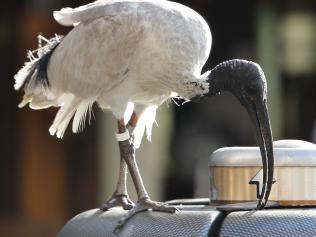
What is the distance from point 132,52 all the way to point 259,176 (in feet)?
4.63

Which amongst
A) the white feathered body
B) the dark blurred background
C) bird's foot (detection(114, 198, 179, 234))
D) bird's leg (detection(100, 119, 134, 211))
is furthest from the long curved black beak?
the dark blurred background

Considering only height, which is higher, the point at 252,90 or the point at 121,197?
the point at 252,90

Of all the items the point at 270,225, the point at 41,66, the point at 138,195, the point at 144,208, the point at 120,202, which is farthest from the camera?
the point at 41,66

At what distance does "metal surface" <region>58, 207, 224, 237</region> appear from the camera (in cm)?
387

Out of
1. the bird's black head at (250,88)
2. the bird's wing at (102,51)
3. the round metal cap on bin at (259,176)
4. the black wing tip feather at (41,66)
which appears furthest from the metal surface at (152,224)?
the black wing tip feather at (41,66)

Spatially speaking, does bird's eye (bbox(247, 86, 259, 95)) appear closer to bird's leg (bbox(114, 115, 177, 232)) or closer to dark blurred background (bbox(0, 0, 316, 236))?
bird's leg (bbox(114, 115, 177, 232))

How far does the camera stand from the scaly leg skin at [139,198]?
423 cm

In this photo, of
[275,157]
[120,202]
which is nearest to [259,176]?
[275,157]

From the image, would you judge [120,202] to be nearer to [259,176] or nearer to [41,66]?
[41,66]

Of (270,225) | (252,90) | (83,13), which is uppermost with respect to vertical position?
(83,13)

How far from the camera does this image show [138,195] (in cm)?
496

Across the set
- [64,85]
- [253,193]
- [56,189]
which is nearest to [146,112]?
[64,85]

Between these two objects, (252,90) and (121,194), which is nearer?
(252,90)

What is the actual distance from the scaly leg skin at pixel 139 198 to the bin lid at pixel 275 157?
276mm
